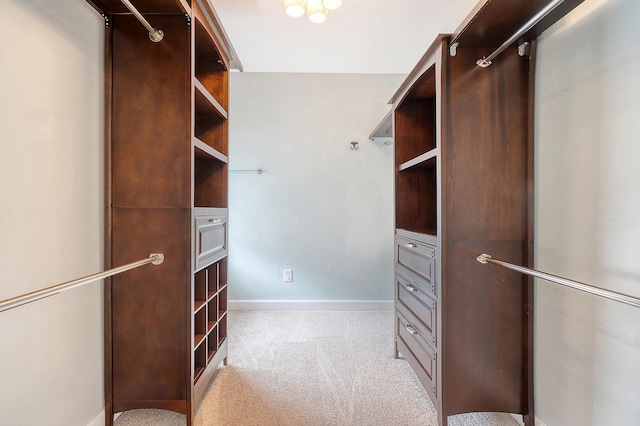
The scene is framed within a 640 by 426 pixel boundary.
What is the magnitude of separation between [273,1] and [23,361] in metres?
2.06

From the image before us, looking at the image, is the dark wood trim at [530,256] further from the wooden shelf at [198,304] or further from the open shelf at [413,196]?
the wooden shelf at [198,304]

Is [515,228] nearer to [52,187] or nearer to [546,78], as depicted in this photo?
[546,78]

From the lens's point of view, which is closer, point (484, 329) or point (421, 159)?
point (484, 329)

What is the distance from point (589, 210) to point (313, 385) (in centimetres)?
151

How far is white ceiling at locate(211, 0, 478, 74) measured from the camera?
1803 millimetres

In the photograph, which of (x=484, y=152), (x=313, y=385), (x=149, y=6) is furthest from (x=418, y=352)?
(x=149, y=6)

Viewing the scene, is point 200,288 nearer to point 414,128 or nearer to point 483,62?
point 414,128

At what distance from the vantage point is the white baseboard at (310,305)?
2.78 meters

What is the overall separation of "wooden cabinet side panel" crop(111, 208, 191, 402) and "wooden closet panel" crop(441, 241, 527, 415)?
116 cm

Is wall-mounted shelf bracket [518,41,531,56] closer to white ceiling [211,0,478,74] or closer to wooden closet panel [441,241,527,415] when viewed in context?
white ceiling [211,0,478,74]

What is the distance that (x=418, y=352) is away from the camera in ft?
5.09

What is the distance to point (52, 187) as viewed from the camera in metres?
1.01

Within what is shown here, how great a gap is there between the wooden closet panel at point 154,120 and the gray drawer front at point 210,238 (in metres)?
0.18

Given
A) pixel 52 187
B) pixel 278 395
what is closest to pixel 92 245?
pixel 52 187
